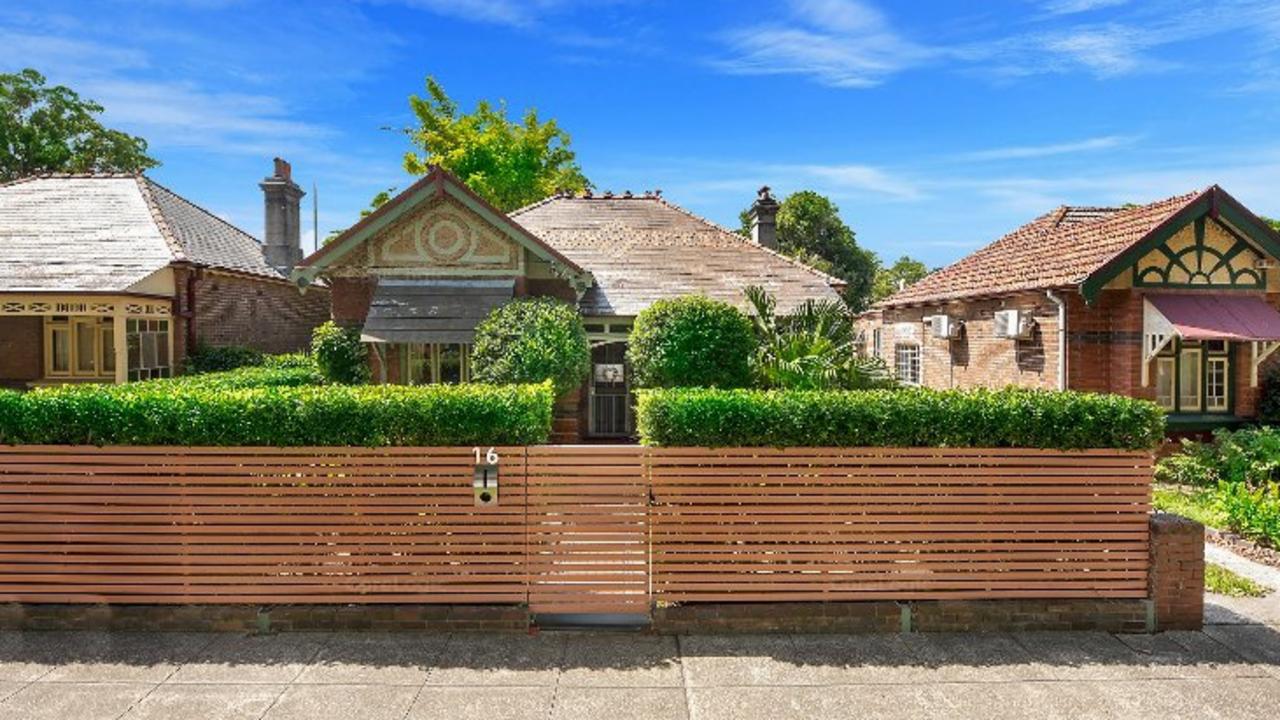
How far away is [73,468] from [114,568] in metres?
0.95

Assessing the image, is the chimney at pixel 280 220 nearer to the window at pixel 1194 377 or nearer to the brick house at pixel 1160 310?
the brick house at pixel 1160 310

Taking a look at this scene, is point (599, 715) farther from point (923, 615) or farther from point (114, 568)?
point (114, 568)

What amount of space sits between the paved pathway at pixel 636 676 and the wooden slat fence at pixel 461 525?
0.42 meters

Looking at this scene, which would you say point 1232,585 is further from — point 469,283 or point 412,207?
point 412,207

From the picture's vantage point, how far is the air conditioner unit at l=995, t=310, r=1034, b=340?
1450 centimetres

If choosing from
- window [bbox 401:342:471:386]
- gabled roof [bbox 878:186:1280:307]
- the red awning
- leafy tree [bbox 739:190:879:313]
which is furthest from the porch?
leafy tree [bbox 739:190:879:313]

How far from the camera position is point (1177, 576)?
622cm

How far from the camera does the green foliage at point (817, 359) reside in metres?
10.3

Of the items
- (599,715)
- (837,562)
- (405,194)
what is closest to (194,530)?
(599,715)

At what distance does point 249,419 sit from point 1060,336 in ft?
45.4

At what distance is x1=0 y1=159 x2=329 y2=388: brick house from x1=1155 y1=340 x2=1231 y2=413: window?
22.1 metres

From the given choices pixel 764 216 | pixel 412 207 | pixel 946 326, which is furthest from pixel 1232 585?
pixel 764 216

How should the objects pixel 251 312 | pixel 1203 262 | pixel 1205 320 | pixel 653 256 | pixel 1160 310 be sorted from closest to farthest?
1. pixel 1205 320
2. pixel 1160 310
3. pixel 1203 262
4. pixel 653 256
5. pixel 251 312

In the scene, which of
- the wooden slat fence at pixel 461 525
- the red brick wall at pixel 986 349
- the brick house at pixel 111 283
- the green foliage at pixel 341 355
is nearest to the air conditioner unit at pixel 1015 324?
the red brick wall at pixel 986 349
